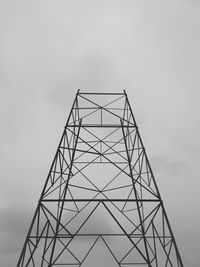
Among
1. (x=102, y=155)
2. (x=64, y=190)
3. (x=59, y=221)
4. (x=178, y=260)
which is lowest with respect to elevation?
(x=178, y=260)

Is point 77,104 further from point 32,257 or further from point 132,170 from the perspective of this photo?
point 32,257

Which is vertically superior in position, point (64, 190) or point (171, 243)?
point (64, 190)

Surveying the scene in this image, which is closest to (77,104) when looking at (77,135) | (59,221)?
(77,135)

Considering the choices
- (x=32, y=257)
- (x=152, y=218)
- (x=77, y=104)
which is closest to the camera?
(x=32, y=257)

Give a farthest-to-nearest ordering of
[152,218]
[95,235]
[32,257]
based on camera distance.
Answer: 1. [95,235]
2. [152,218]
3. [32,257]

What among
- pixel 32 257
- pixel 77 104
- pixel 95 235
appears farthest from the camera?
pixel 77 104

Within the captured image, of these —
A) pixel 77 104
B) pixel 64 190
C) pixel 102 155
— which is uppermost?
pixel 77 104

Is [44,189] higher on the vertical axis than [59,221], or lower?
higher

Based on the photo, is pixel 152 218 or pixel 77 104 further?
pixel 77 104

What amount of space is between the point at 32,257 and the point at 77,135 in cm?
720

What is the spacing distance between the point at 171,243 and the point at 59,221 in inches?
215

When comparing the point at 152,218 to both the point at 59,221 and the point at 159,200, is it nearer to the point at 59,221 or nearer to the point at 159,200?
the point at 159,200

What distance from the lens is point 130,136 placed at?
71.3ft

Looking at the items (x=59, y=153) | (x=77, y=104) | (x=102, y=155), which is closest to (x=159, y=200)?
(x=102, y=155)
